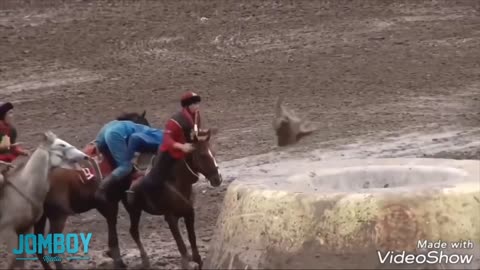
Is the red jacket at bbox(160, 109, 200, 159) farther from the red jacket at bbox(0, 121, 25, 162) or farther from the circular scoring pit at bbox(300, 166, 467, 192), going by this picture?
the red jacket at bbox(0, 121, 25, 162)

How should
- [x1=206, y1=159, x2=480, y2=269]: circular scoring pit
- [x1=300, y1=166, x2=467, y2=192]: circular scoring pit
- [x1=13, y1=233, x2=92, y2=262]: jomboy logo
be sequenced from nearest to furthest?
[x1=206, y1=159, x2=480, y2=269]: circular scoring pit → [x1=300, y1=166, x2=467, y2=192]: circular scoring pit → [x1=13, y1=233, x2=92, y2=262]: jomboy logo

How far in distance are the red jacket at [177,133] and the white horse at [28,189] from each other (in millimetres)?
771

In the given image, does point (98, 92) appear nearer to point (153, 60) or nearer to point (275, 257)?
point (153, 60)

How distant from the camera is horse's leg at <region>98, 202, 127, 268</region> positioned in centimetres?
1039

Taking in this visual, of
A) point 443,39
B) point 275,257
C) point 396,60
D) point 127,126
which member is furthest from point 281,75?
point 275,257

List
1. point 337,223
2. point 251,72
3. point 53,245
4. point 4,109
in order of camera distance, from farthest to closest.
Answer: point 251,72 → point 4,109 → point 53,245 → point 337,223

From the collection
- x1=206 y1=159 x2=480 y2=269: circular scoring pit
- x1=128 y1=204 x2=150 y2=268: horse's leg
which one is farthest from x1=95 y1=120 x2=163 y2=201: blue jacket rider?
x1=206 y1=159 x2=480 y2=269: circular scoring pit

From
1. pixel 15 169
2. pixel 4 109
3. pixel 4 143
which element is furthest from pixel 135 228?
pixel 4 109

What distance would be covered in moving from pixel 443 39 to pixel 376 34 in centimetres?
123

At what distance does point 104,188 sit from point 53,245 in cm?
70

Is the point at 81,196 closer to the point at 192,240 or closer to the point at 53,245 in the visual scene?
the point at 53,245

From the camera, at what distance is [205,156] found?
9.87 metres

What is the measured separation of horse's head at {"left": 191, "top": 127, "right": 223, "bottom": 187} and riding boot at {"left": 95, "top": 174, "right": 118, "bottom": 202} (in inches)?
36.2

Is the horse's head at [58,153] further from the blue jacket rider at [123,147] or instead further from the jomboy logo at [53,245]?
the jomboy logo at [53,245]
